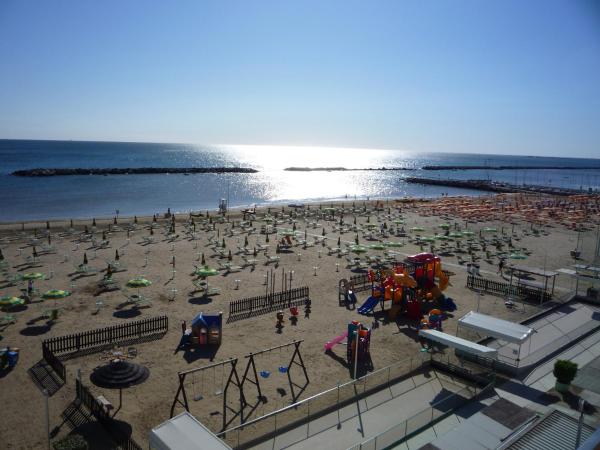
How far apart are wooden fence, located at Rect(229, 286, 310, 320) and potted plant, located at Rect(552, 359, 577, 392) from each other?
40.2ft

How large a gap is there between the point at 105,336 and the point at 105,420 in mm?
6809

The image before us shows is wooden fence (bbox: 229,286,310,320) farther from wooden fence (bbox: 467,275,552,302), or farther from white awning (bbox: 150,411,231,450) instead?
white awning (bbox: 150,411,231,450)

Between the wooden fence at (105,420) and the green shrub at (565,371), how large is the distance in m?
14.1

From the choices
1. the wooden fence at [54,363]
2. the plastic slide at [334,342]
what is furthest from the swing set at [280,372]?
the wooden fence at [54,363]

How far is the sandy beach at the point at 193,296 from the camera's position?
15.0 metres

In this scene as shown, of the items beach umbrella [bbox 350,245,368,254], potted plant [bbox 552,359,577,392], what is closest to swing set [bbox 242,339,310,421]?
potted plant [bbox 552,359,577,392]

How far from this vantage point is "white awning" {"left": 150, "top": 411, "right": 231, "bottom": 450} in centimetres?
1030

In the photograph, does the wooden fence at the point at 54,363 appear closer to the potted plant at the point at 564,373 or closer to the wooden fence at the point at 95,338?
the wooden fence at the point at 95,338

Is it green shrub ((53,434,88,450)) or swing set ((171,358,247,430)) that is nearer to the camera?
green shrub ((53,434,88,450))

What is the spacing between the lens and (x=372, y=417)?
14.4 m

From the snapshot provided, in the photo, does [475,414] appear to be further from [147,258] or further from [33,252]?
[33,252]

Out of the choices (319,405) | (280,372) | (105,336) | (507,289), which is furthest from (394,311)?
(105,336)

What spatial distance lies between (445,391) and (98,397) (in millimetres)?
11927

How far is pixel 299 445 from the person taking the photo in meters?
12.9
